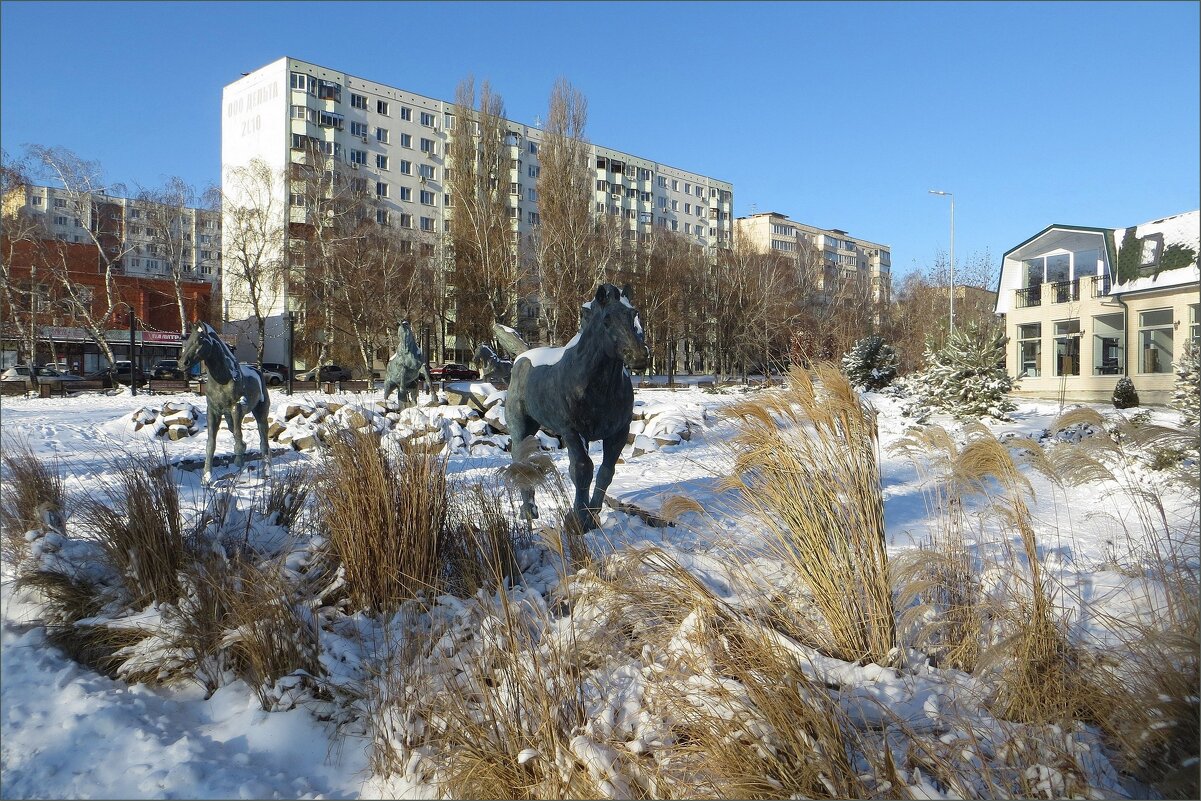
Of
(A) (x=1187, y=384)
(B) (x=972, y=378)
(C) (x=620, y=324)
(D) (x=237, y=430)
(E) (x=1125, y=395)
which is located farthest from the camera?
(B) (x=972, y=378)

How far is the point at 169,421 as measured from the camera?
40.4ft

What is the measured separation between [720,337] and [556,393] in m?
35.2

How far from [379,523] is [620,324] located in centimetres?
172

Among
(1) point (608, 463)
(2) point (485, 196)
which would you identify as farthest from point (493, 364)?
(2) point (485, 196)

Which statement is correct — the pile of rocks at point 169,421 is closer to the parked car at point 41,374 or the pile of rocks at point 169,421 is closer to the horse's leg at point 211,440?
the horse's leg at point 211,440

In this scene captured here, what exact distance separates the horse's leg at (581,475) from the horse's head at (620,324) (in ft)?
2.06

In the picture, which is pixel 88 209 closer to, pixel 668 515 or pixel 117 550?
pixel 117 550

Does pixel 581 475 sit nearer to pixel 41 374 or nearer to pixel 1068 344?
pixel 41 374

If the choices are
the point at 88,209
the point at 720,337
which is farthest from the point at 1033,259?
the point at 88,209

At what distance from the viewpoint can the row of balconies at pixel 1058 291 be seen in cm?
2075

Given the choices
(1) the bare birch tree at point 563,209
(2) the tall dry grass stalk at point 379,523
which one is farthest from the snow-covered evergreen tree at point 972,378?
(1) the bare birch tree at point 563,209

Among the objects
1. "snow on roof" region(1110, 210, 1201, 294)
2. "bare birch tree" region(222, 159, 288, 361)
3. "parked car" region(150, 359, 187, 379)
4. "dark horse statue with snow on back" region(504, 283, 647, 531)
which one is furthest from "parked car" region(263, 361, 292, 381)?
"dark horse statue with snow on back" region(504, 283, 647, 531)

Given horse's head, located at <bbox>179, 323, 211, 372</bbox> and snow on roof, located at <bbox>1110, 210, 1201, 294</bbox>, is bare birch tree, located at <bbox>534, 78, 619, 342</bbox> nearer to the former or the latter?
snow on roof, located at <bbox>1110, 210, 1201, 294</bbox>

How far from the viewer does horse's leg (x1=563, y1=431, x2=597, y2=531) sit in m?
4.34
